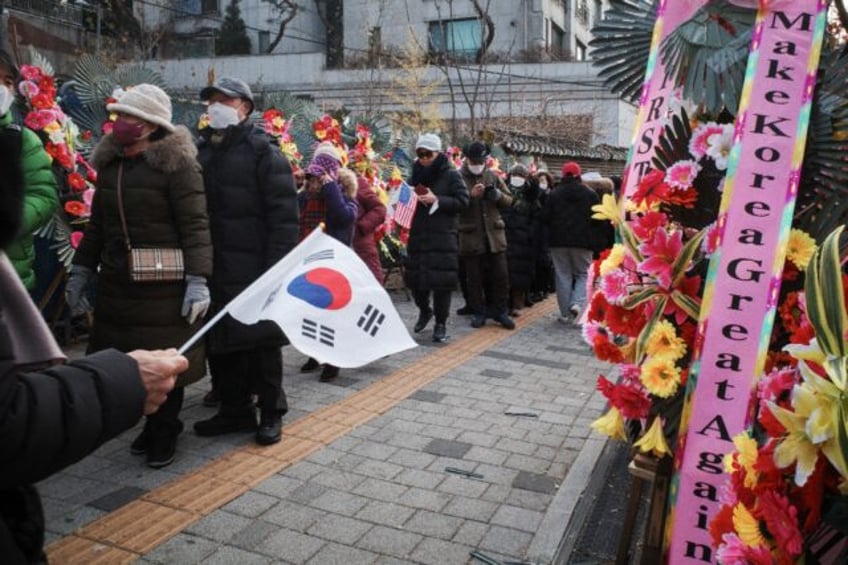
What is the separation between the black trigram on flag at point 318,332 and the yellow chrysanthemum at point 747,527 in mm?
1327

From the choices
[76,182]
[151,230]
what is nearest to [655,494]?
[151,230]

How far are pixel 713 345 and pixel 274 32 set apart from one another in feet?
130

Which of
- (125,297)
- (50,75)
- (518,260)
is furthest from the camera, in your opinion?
(518,260)

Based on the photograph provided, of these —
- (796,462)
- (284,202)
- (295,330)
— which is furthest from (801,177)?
(284,202)

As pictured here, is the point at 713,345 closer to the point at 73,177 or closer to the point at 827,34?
the point at 827,34

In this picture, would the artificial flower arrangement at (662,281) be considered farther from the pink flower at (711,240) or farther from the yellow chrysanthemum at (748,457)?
the yellow chrysanthemum at (748,457)

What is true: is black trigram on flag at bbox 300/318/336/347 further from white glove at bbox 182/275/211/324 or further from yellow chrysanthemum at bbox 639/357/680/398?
white glove at bbox 182/275/211/324

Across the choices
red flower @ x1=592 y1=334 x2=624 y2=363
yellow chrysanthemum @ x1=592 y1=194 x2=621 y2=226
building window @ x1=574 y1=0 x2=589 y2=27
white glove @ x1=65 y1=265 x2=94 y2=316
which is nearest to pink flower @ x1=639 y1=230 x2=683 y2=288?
yellow chrysanthemum @ x1=592 y1=194 x2=621 y2=226

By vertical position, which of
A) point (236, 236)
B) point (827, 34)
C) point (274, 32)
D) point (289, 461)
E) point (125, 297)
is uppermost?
point (274, 32)

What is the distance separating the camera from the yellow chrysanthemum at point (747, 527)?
1802 millimetres

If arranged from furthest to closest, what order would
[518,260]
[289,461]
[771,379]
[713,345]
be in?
[518,260], [289,461], [713,345], [771,379]

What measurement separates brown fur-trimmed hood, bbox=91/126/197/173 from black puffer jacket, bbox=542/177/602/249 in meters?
5.71

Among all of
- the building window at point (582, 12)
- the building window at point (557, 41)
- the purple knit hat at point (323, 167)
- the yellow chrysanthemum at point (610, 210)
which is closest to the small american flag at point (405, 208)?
the purple knit hat at point (323, 167)

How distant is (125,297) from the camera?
3855mm
